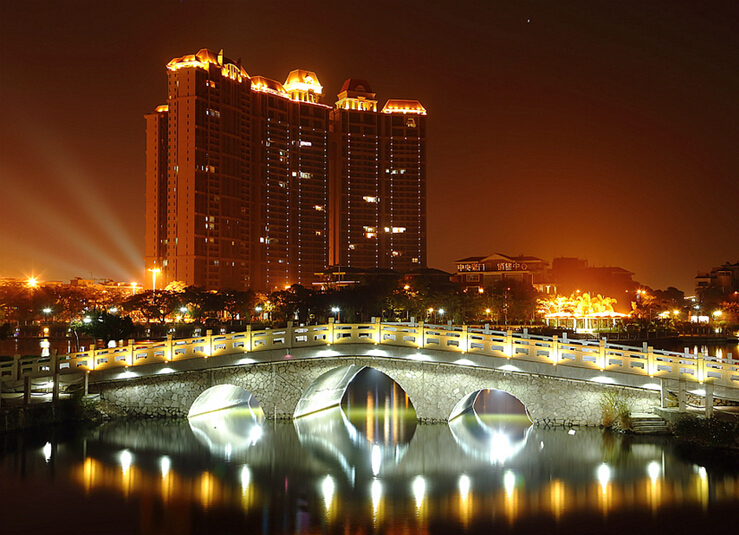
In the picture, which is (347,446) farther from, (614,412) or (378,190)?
(378,190)

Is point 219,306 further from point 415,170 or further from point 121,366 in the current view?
point 415,170

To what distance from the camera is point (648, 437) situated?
22500 mm

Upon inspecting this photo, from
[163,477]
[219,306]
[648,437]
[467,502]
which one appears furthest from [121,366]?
[219,306]

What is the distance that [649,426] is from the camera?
22.7 metres

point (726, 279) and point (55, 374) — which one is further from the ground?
point (726, 279)

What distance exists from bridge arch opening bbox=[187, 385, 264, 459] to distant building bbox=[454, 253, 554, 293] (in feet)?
276

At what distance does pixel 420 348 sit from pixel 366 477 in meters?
5.88

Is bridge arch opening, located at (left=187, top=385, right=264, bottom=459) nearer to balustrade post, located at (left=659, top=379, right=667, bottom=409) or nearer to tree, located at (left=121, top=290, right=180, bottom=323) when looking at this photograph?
balustrade post, located at (left=659, top=379, right=667, bottom=409)

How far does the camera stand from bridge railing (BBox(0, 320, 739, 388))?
22422 millimetres

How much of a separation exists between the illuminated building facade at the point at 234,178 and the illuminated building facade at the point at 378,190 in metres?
5.49

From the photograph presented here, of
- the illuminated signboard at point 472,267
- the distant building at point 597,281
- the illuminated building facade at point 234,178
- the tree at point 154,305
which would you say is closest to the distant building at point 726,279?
the distant building at point 597,281

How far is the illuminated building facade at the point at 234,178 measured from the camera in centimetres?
12438

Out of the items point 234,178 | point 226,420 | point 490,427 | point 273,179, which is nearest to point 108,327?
point 226,420

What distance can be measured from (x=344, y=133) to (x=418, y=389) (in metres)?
131
